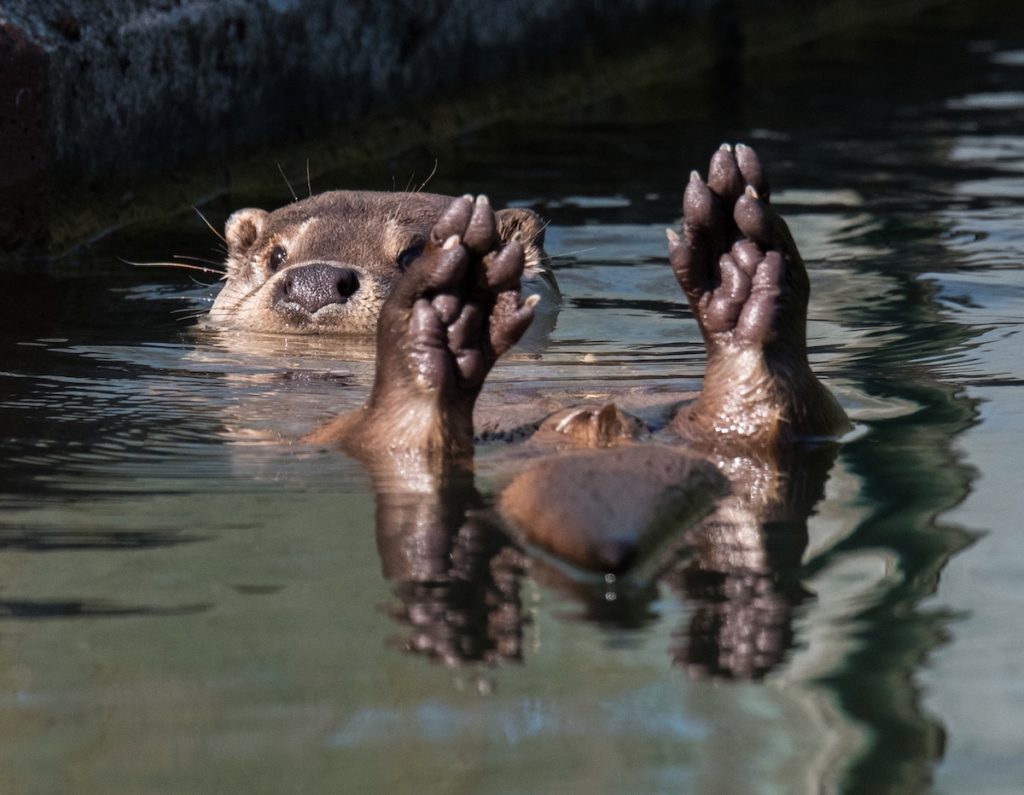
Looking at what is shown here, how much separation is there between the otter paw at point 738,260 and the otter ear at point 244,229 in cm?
255

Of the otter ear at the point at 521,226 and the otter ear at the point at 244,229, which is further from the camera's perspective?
the otter ear at the point at 244,229

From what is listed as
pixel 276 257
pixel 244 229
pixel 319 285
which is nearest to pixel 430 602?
pixel 319 285

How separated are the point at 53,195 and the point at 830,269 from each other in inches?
105

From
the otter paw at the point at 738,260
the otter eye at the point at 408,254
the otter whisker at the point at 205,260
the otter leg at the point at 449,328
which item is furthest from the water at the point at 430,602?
the otter whisker at the point at 205,260

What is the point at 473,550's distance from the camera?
8.95ft

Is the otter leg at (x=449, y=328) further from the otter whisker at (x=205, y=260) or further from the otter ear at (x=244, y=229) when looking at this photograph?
the otter whisker at (x=205, y=260)

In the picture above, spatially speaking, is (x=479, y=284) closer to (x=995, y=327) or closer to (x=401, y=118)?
(x=995, y=327)

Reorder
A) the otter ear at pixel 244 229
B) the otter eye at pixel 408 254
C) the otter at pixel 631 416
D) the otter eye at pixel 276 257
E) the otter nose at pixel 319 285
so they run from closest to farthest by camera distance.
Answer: the otter at pixel 631 416 → the otter nose at pixel 319 285 → the otter eye at pixel 408 254 → the otter eye at pixel 276 257 → the otter ear at pixel 244 229

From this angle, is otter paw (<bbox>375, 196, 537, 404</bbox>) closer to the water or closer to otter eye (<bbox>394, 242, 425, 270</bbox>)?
the water

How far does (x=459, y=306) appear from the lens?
10.6 feet

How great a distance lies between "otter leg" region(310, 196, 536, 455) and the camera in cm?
320

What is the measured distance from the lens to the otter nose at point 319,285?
5219mm

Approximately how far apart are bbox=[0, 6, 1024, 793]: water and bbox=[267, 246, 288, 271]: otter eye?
41cm

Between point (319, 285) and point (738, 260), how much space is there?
1998 millimetres
